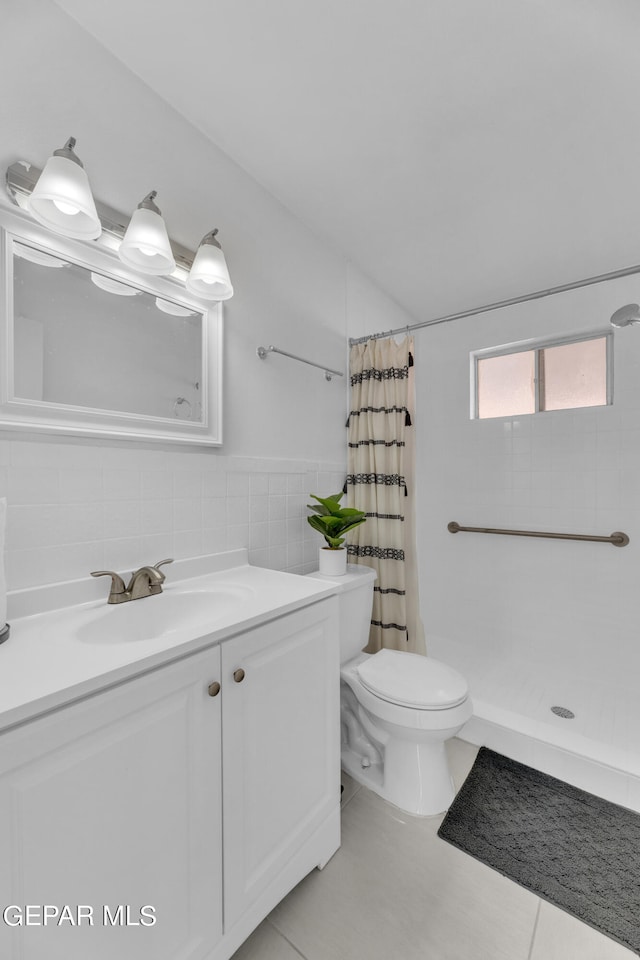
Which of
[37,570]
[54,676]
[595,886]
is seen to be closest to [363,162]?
[37,570]

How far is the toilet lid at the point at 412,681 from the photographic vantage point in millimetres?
1414

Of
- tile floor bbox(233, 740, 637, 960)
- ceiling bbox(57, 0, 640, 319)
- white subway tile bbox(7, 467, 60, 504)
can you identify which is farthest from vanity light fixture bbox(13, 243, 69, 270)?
tile floor bbox(233, 740, 637, 960)

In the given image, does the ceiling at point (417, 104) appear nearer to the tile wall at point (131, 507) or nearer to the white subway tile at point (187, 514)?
the tile wall at point (131, 507)

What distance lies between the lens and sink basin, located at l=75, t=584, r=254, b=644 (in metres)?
1.03

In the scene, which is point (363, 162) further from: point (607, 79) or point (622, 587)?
point (622, 587)

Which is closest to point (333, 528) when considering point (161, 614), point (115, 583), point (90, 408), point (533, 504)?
point (161, 614)

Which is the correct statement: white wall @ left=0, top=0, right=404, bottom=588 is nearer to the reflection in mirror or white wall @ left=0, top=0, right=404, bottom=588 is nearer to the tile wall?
the tile wall

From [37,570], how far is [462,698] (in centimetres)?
139

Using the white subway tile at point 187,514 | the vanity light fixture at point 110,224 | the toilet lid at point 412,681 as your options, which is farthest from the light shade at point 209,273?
the toilet lid at point 412,681

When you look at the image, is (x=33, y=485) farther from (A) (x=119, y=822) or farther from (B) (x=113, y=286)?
(A) (x=119, y=822)

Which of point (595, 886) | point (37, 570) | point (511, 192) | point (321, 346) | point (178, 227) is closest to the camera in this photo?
point (37, 570)

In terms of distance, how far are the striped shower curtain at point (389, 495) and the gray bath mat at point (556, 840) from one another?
60 cm

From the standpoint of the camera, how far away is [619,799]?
150 centimetres

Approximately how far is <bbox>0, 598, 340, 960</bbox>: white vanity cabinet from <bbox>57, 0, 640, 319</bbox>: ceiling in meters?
1.62
